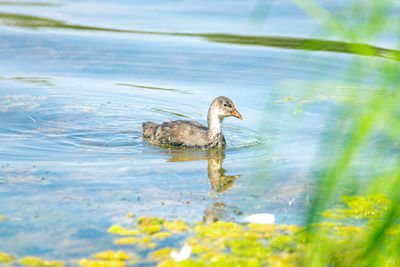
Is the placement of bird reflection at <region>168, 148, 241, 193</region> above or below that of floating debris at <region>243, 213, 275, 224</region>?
above

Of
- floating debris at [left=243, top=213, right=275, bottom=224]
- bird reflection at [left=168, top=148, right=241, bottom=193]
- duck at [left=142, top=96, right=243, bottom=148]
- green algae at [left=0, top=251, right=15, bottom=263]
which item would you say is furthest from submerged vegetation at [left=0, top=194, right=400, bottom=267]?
duck at [left=142, top=96, right=243, bottom=148]

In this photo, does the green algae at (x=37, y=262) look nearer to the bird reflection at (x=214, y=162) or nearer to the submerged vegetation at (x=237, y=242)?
the submerged vegetation at (x=237, y=242)

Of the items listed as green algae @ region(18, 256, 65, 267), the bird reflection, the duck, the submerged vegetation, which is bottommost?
green algae @ region(18, 256, 65, 267)

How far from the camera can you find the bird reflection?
22.2ft

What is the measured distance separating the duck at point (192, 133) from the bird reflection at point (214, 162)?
0.22m

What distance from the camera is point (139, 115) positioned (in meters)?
10.4

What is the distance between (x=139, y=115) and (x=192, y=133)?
5.71 feet

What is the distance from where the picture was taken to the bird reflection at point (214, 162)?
22.2ft

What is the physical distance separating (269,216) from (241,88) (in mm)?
6521

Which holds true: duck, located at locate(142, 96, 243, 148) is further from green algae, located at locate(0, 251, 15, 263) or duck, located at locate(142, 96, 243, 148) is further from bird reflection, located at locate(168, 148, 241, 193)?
green algae, located at locate(0, 251, 15, 263)

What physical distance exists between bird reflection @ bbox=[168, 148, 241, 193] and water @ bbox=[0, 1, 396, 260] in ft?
0.08

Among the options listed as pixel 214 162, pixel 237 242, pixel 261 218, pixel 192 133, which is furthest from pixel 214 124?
pixel 237 242

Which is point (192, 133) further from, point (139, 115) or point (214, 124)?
point (139, 115)

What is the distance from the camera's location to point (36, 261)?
4.67 m
